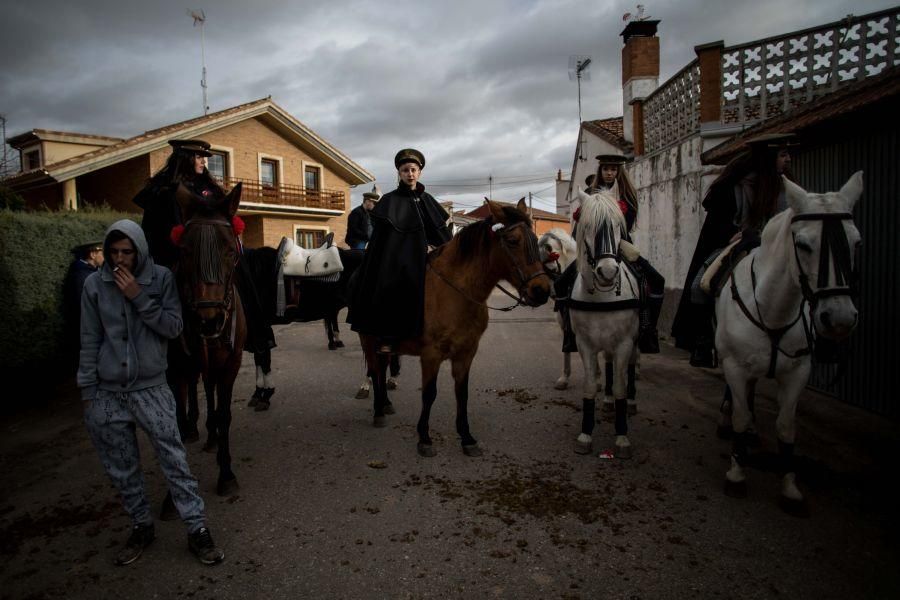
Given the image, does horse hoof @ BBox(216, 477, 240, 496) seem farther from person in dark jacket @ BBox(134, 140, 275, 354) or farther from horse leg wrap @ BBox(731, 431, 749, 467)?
horse leg wrap @ BBox(731, 431, 749, 467)

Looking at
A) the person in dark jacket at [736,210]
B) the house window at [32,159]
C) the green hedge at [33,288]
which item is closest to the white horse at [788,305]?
the person in dark jacket at [736,210]

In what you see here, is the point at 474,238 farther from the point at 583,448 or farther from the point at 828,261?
the point at 828,261

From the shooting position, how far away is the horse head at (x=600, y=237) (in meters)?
3.84

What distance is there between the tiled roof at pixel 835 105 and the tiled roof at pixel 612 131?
278 inches

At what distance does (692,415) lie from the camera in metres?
5.39

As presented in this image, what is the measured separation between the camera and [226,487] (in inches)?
144

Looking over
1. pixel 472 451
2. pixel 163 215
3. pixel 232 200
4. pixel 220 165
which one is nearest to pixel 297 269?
pixel 163 215

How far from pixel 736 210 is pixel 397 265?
3188 mm

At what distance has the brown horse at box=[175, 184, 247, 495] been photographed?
9.84ft

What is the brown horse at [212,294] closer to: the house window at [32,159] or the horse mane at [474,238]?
the horse mane at [474,238]

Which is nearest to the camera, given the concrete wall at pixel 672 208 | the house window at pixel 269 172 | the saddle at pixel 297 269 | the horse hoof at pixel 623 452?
the horse hoof at pixel 623 452

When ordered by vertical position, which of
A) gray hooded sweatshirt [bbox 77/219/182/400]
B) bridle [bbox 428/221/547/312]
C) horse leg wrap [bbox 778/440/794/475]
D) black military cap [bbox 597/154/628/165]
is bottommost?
horse leg wrap [bbox 778/440/794/475]

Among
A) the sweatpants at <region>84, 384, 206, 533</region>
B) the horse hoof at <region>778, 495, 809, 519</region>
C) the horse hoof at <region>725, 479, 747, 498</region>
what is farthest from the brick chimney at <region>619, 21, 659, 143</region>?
the sweatpants at <region>84, 384, 206, 533</region>

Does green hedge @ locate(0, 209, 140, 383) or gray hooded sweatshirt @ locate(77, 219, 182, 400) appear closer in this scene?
gray hooded sweatshirt @ locate(77, 219, 182, 400)
